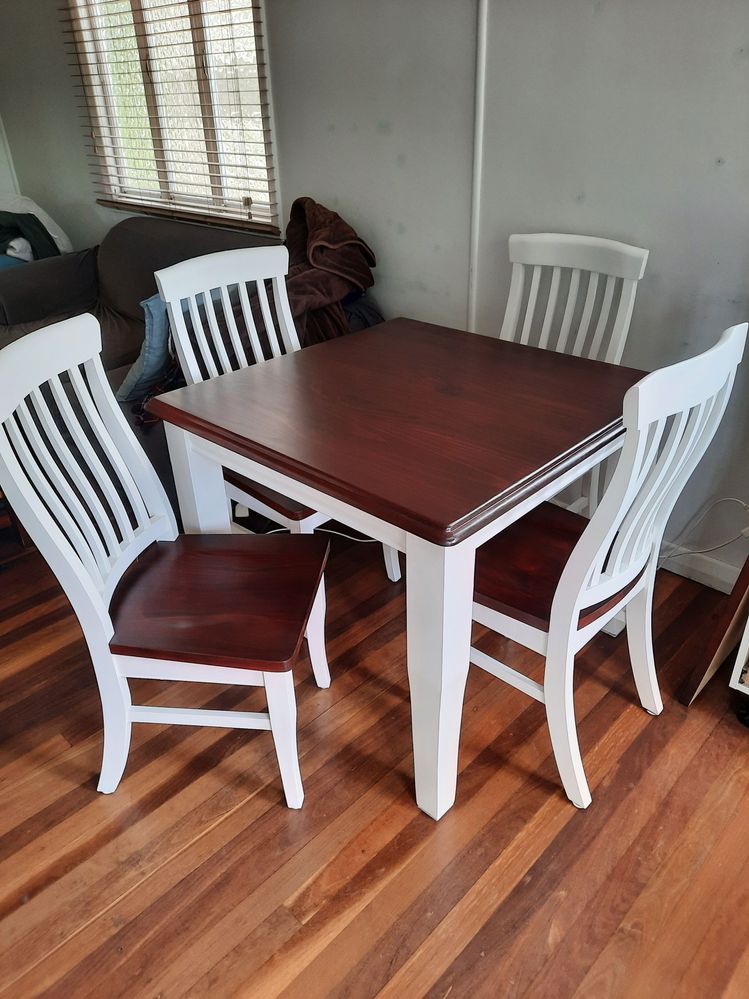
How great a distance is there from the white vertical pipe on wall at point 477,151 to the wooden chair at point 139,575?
44.7 inches

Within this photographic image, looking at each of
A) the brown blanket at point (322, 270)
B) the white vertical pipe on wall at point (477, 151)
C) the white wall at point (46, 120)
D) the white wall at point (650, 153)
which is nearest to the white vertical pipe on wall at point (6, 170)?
the white wall at point (46, 120)

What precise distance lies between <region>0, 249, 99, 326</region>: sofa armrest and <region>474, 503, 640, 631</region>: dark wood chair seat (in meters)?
2.79

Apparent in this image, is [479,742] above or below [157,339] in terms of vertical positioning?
below

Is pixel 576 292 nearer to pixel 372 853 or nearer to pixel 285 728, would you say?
pixel 285 728

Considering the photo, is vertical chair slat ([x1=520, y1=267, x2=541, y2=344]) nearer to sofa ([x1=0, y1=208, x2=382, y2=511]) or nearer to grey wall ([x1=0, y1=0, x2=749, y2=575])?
grey wall ([x1=0, y1=0, x2=749, y2=575])

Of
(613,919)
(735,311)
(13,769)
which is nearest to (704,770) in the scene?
(613,919)

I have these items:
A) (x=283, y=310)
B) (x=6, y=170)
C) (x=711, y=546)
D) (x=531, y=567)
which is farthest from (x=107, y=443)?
(x=6, y=170)

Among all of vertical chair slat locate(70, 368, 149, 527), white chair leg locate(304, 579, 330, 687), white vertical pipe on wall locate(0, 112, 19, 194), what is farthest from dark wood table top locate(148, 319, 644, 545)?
white vertical pipe on wall locate(0, 112, 19, 194)

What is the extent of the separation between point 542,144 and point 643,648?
1.39 metres

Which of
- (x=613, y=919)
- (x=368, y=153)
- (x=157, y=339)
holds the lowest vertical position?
(x=613, y=919)

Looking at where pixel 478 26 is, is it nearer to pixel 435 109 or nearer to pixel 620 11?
pixel 435 109

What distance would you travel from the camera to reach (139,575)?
1.53 metres

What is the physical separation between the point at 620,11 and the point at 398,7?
0.73 m

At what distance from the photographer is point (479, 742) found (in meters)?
1.66
